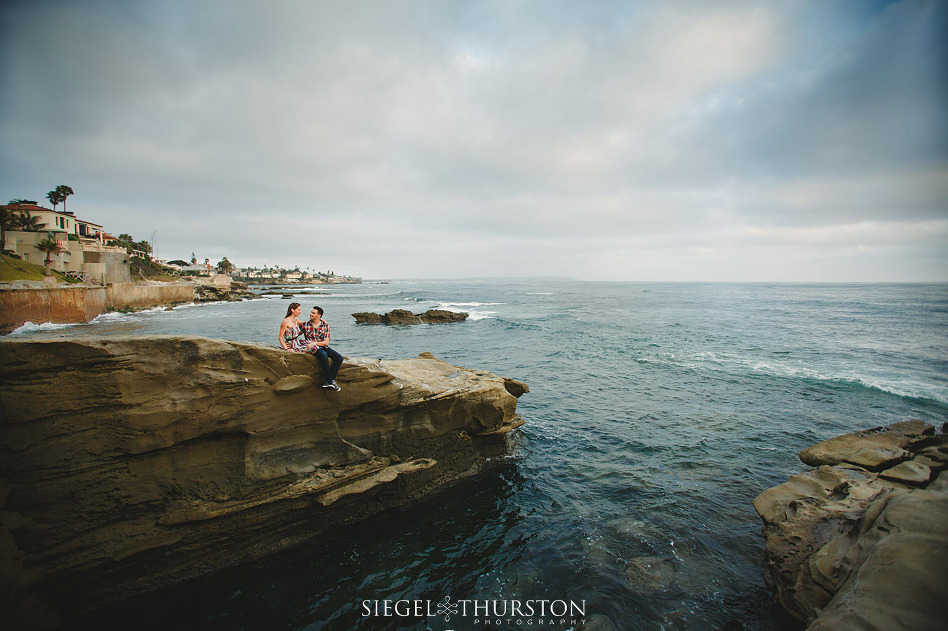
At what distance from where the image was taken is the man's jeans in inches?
320

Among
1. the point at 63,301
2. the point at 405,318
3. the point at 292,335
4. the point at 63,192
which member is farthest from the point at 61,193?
the point at 292,335

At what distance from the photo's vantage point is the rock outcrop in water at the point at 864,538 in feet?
13.0

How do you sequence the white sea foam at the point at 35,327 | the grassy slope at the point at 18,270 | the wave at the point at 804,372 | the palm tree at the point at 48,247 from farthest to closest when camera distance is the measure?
the palm tree at the point at 48,247 → the grassy slope at the point at 18,270 → the white sea foam at the point at 35,327 → the wave at the point at 804,372

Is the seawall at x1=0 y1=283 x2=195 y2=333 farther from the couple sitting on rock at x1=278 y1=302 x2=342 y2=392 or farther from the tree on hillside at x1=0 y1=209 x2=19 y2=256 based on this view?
the couple sitting on rock at x1=278 y1=302 x2=342 y2=392

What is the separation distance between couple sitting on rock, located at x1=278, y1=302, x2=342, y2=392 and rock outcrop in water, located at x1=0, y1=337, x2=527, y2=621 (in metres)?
0.28

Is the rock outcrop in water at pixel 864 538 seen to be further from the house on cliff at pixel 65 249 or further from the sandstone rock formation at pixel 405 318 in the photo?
the house on cliff at pixel 65 249

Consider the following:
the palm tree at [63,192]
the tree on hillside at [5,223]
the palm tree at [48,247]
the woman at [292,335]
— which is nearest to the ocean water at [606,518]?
the woman at [292,335]

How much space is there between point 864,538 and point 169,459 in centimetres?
1185

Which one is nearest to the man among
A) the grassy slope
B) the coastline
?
the coastline

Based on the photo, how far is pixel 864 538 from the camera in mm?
5293

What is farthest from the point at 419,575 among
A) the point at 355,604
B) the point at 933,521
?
the point at 933,521

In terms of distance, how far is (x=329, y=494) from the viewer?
27.0 ft

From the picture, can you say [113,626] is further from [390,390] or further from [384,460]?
[390,390]

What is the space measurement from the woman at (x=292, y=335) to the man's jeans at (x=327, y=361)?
435mm
